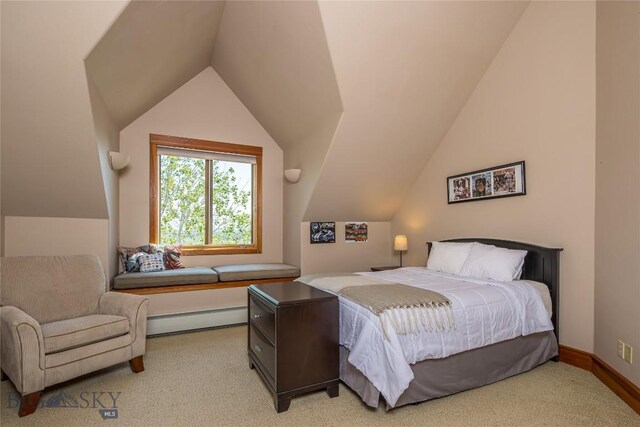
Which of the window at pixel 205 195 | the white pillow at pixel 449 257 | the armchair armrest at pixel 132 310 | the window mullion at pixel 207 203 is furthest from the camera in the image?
the window mullion at pixel 207 203

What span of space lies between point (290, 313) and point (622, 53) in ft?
9.04

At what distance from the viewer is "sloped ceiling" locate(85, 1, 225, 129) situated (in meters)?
2.31

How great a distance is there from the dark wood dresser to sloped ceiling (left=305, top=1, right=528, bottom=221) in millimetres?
1850

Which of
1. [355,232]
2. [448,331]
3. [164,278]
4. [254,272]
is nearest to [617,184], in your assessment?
[448,331]

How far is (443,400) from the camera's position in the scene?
2.08 metres

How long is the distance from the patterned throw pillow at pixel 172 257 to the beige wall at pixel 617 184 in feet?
13.0

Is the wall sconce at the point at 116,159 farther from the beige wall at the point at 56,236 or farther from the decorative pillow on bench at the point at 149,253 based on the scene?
the decorative pillow on bench at the point at 149,253

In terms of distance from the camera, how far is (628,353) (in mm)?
2107

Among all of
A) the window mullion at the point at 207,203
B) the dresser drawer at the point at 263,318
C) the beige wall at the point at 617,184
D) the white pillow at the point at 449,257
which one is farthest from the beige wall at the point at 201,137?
the beige wall at the point at 617,184

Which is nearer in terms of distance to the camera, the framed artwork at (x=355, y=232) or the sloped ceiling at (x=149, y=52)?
the sloped ceiling at (x=149, y=52)

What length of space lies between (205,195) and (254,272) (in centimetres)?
128

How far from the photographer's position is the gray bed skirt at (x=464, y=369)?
6.50 ft

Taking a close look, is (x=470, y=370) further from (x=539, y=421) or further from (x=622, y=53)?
(x=622, y=53)

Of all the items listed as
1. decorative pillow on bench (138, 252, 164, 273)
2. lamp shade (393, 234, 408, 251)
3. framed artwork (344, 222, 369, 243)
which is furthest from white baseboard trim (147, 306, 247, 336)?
lamp shade (393, 234, 408, 251)
